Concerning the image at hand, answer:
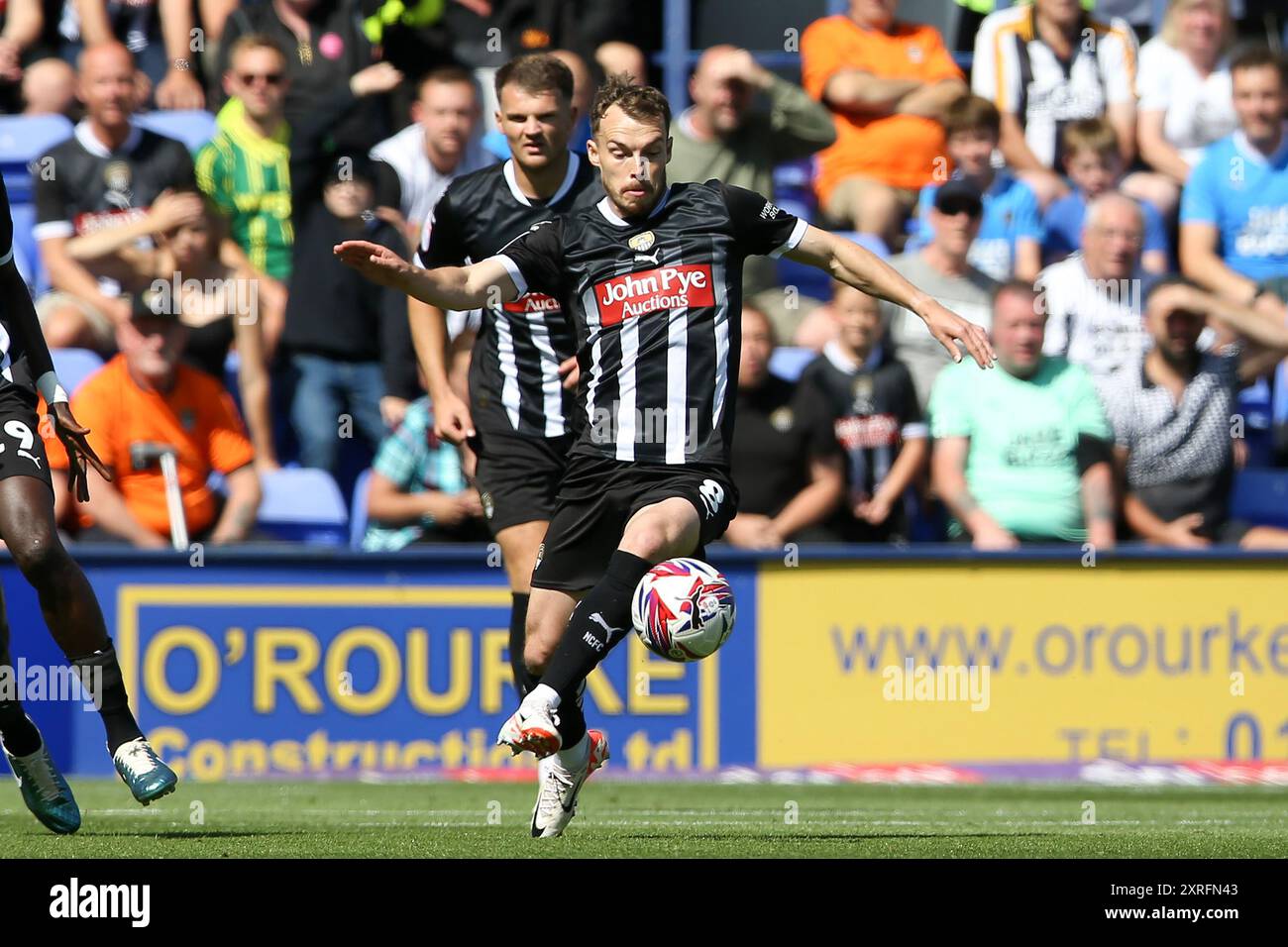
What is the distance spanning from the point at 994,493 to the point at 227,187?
15.6 feet

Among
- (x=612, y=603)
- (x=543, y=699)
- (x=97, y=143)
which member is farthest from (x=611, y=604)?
(x=97, y=143)

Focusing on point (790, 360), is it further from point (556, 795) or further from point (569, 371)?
point (556, 795)

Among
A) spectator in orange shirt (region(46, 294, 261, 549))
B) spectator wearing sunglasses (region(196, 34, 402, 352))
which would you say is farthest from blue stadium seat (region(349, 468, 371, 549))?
spectator wearing sunglasses (region(196, 34, 402, 352))

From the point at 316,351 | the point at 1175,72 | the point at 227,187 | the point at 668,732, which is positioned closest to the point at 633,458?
the point at 668,732

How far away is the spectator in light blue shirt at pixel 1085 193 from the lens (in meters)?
12.3

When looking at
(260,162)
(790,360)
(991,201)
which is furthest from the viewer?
(991,201)

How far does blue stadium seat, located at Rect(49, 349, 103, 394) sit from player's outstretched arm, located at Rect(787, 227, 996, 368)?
5.53m

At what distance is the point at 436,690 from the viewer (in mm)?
10617

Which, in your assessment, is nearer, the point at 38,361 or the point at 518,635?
the point at 38,361

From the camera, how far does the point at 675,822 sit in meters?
7.71

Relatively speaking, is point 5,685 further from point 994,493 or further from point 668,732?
point 994,493

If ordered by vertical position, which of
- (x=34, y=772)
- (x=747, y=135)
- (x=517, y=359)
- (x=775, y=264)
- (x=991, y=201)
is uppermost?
(x=747, y=135)

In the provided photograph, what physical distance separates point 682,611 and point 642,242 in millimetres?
1292

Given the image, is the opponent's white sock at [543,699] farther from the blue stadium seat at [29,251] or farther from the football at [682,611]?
the blue stadium seat at [29,251]
